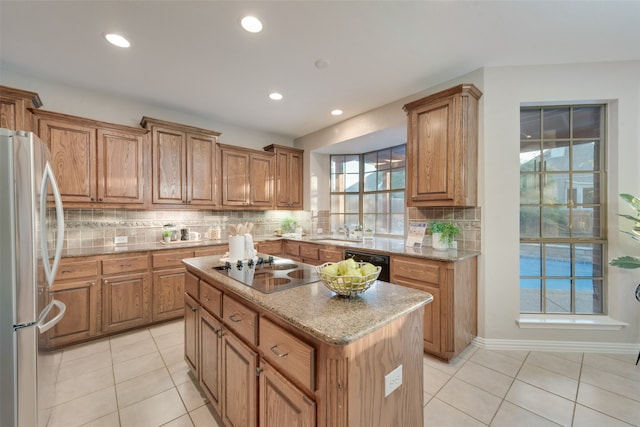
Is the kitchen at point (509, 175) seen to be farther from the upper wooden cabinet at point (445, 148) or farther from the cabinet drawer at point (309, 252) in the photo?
the cabinet drawer at point (309, 252)

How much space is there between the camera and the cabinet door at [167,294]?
9.64ft

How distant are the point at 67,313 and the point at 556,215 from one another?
4.90m

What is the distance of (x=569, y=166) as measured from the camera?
2545mm

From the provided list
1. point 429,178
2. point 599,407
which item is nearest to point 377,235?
point 429,178

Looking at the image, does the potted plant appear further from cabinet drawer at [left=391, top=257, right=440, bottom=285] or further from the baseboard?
the baseboard

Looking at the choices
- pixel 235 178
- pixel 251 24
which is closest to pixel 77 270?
pixel 235 178

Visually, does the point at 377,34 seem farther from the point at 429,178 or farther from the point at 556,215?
the point at 556,215

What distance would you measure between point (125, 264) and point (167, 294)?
0.56m

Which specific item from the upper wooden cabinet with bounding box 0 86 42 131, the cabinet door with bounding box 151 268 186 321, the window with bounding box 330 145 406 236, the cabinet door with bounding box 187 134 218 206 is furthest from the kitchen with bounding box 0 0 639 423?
the window with bounding box 330 145 406 236

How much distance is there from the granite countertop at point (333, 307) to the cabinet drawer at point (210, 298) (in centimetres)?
12

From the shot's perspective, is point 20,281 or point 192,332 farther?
point 192,332

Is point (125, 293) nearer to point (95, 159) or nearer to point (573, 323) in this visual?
point (95, 159)

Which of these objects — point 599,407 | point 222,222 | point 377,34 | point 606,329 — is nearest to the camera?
point 599,407

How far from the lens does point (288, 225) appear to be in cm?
472
